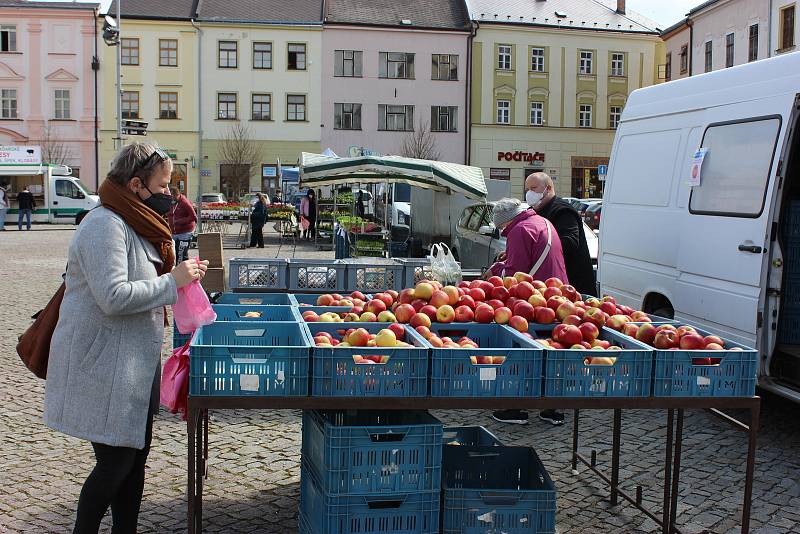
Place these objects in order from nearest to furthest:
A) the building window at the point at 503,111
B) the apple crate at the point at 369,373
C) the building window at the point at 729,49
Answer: the apple crate at the point at 369,373 → the building window at the point at 729,49 → the building window at the point at 503,111

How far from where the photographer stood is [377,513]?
4.11 meters

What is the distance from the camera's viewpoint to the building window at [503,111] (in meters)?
54.0

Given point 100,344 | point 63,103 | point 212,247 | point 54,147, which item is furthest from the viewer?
point 63,103

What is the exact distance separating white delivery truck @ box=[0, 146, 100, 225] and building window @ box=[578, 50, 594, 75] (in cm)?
2927

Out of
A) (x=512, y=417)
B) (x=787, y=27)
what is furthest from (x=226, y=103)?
(x=512, y=417)

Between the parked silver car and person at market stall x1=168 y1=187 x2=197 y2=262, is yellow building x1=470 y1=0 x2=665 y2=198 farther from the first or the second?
person at market stall x1=168 y1=187 x2=197 y2=262

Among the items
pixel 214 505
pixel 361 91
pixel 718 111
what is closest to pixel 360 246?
pixel 718 111

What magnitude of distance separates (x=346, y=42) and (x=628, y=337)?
50.6 metres

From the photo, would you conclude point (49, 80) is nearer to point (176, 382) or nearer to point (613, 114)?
point (613, 114)

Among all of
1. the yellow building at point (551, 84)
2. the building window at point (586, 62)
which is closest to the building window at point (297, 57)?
the yellow building at point (551, 84)

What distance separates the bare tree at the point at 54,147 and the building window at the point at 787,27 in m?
36.5

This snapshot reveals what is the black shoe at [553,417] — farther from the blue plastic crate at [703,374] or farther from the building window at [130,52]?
the building window at [130,52]

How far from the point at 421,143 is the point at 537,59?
8.32m

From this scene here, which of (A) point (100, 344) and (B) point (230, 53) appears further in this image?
(B) point (230, 53)
